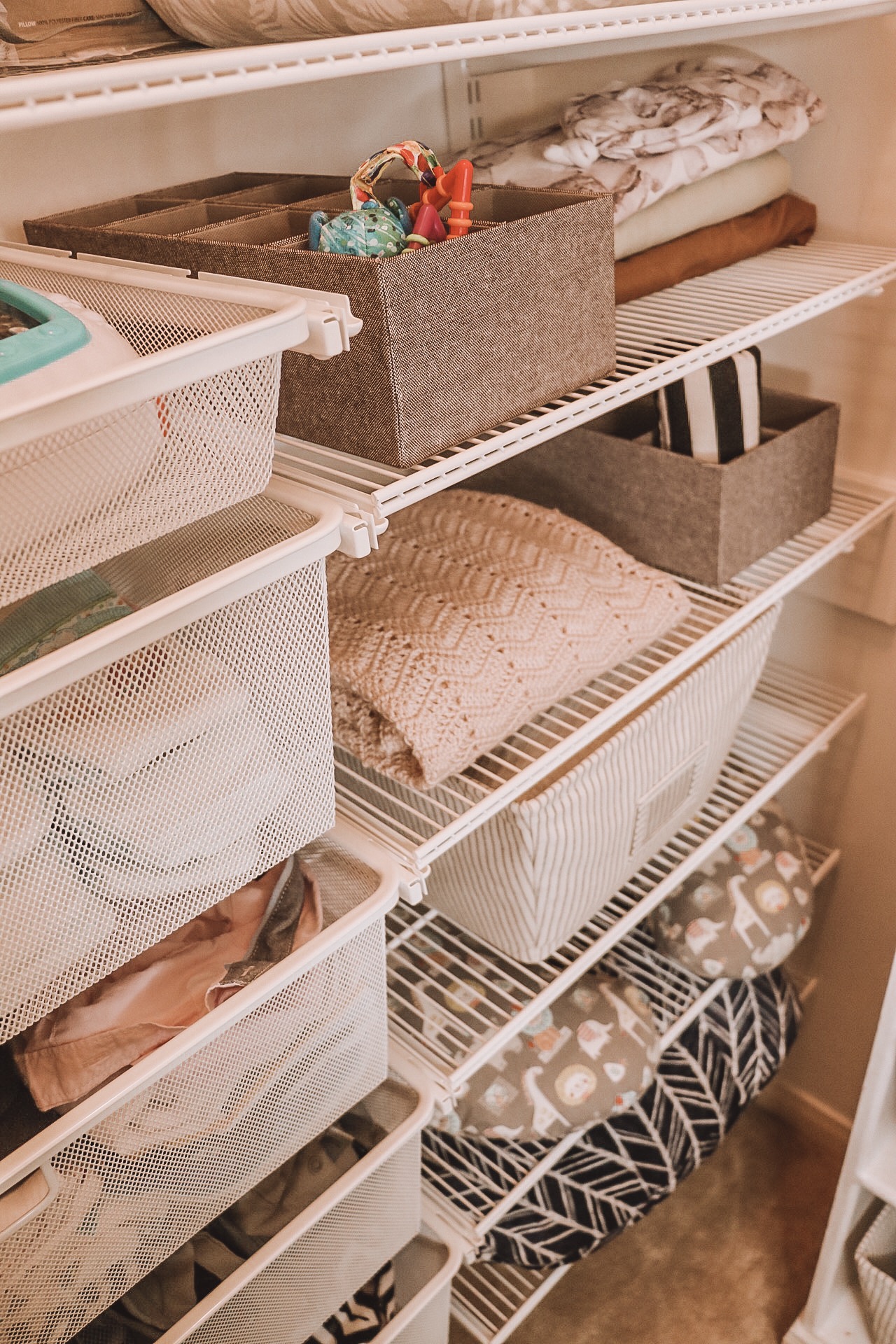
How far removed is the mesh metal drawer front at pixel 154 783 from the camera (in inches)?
21.3

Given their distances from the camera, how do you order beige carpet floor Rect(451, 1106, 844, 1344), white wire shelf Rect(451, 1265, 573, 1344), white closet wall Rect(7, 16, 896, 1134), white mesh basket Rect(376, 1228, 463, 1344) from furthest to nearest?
beige carpet floor Rect(451, 1106, 844, 1344)
white wire shelf Rect(451, 1265, 573, 1344)
white mesh basket Rect(376, 1228, 463, 1344)
white closet wall Rect(7, 16, 896, 1134)

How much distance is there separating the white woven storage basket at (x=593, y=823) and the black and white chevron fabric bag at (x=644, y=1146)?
33 cm

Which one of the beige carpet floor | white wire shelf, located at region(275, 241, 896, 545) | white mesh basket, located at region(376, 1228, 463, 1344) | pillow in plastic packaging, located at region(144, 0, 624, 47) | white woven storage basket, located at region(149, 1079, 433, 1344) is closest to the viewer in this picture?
pillow in plastic packaging, located at region(144, 0, 624, 47)

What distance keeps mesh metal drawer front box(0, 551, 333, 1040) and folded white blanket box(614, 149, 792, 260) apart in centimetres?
57

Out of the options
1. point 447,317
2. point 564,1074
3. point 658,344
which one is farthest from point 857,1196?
point 447,317

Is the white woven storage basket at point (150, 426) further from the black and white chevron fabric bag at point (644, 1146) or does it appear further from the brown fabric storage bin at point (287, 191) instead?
the black and white chevron fabric bag at point (644, 1146)

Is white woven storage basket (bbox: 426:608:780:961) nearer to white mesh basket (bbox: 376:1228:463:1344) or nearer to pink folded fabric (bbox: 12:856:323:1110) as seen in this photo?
pink folded fabric (bbox: 12:856:323:1110)

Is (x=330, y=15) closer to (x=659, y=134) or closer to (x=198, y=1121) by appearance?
(x=659, y=134)

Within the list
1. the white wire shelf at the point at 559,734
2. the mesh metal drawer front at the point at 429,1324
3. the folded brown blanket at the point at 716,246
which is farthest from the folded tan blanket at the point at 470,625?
the mesh metal drawer front at the point at 429,1324

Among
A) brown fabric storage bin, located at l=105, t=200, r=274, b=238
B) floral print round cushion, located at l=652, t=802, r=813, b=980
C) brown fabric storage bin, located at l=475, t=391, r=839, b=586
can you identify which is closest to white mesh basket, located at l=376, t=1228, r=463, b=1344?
floral print round cushion, located at l=652, t=802, r=813, b=980

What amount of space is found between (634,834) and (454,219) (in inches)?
25.1

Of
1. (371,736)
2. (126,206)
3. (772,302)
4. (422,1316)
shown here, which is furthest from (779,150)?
(422,1316)

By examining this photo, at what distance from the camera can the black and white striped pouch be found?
1.03m

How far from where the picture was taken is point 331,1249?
876 mm
